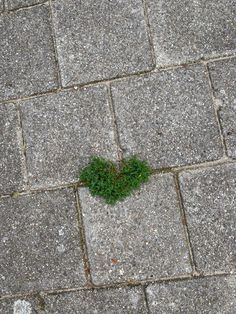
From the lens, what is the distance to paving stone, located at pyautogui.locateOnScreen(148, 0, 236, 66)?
2922 mm

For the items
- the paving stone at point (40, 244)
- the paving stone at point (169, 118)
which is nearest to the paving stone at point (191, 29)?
the paving stone at point (169, 118)

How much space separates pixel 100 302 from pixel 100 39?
1.62 m

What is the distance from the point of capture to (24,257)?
2.95 metres

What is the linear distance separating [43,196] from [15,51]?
0.97 m

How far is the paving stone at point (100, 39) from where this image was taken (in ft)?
9.80

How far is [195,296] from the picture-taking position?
2.78m

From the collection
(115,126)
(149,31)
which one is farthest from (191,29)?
(115,126)

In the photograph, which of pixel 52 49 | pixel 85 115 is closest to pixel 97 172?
pixel 85 115

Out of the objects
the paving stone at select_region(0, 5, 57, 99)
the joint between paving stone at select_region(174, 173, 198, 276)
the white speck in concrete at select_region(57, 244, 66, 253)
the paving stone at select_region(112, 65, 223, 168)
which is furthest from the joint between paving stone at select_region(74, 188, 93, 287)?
the paving stone at select_region(0, 5, 57, 99)

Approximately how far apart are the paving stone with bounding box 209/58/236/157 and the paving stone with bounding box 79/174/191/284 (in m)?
0.42

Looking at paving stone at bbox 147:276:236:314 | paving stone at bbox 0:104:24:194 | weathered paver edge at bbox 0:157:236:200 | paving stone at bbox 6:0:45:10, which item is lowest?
paving stone at bbox 147:276:236:314

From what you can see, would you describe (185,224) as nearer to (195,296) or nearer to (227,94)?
(195,296)

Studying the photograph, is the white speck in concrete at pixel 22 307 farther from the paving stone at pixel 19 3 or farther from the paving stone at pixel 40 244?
the paving stone at pixel 19 3

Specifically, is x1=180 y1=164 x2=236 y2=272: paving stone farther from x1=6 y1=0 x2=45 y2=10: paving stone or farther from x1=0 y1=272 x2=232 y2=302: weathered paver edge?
x1=6 y1=0 x2=45 y2=10: paving stone
